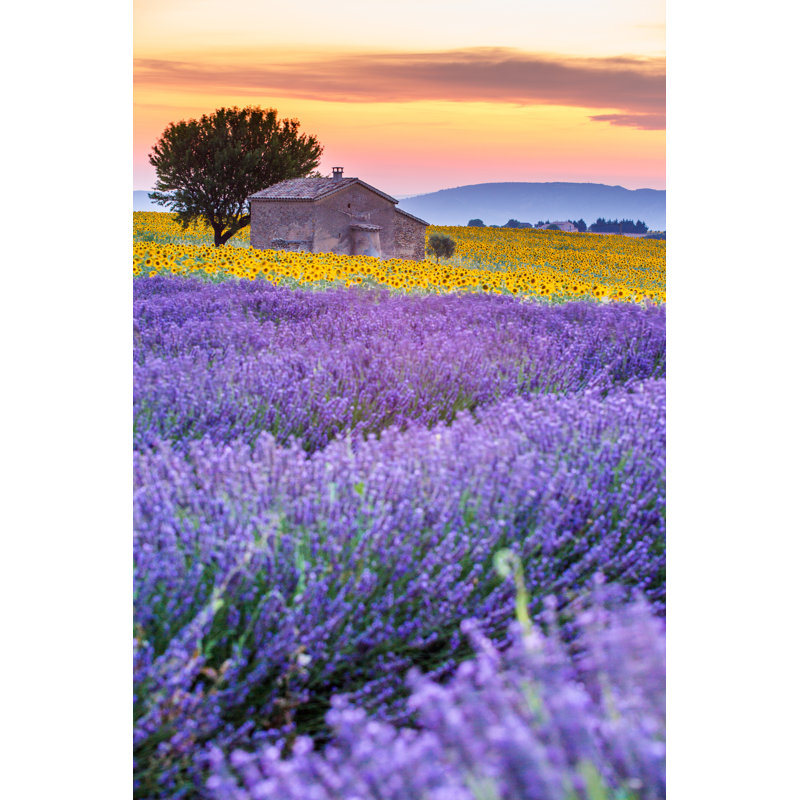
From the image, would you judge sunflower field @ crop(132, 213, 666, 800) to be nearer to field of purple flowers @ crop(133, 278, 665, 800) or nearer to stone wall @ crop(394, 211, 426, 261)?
field of purple flowers @ crop(133, 278, 665, 800)

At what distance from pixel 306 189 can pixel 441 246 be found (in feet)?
4.16

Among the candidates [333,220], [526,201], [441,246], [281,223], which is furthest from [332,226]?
[441,246]

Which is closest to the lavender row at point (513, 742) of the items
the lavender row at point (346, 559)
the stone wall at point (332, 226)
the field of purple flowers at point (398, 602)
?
the field of purple flowers at point (398, 602)

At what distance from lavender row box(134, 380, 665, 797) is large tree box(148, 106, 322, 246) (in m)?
1.17

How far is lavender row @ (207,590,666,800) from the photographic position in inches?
54.0

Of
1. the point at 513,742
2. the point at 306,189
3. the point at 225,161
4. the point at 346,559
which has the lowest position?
the point at 513,742

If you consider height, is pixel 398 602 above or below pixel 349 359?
below

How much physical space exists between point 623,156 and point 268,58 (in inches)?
47.8

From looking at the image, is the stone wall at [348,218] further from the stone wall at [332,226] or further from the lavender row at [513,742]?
the lavender row at [513,742]

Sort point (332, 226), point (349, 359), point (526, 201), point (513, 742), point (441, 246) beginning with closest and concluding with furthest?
1. point (513, 742)
2. point (526, 201)
3. point (349, 359)
4. point (332, 226)
5. point (441, 246)

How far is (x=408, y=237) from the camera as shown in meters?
3.54

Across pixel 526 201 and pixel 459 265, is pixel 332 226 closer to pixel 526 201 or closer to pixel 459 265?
pixel 526 201
